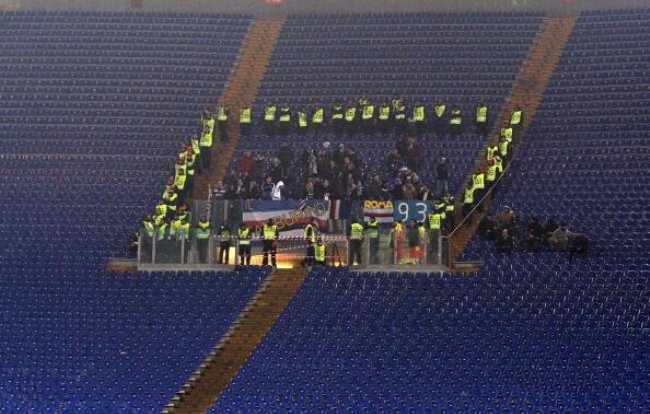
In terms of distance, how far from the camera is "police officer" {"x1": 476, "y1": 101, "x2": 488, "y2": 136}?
45.2m

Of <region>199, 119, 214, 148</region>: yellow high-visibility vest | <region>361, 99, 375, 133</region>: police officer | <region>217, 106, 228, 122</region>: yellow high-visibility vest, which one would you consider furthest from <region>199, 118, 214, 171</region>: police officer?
<region>361, 99, 375, 133</region>: police officer

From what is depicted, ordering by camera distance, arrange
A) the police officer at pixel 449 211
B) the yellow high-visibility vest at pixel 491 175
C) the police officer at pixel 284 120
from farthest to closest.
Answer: the police officer at pixel 284 120 → the yellow high-visibility vest at pixel 491 175 → the police officer at pixel 449 211

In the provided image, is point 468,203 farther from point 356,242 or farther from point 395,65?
point 395,65

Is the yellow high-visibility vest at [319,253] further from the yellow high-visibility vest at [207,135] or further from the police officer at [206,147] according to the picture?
the yellow high-visibility vest at [207,135]

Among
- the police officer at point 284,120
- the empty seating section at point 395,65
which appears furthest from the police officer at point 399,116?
the police officer at point 284,120

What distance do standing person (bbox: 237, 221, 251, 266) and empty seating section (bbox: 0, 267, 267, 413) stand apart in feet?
1.59

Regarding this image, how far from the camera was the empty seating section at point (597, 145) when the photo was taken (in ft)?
134

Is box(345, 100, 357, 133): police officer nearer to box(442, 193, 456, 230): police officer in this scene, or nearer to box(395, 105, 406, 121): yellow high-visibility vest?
box(395, 105, 406, 121): yellow high-visibility vest

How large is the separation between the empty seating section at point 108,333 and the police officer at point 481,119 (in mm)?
8162

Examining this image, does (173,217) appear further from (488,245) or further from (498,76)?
(498,76)

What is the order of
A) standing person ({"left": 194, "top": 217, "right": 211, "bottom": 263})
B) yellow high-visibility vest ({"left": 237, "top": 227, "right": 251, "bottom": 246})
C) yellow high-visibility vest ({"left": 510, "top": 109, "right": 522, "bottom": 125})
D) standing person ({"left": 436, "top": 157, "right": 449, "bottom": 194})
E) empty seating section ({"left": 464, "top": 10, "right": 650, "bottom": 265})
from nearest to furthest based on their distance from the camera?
standing person ({"left": 194, "top": 217, "right": 211, "bottom": 263})
yellow high-visibility vest ({"left": 237, "top": 227, "right": 251, "bottom": 246})
empty seating section ({"left": 464, "top": 10, "right": 650, "bottom": 265})
standing person ({"left": 436, "top": 157, "right": 449, "bottom": 194})
yellow high-visibility vest ({"left": 510, "top": 109, "right": 522, "bottom": 125})

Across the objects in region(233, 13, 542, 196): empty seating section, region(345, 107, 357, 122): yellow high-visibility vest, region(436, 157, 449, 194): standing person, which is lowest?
region(436, 157, 449, 194): standing person

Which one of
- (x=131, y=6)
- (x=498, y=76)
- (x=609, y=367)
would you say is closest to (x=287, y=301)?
(x=609, y=367)

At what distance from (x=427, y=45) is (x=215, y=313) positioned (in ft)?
43.3
